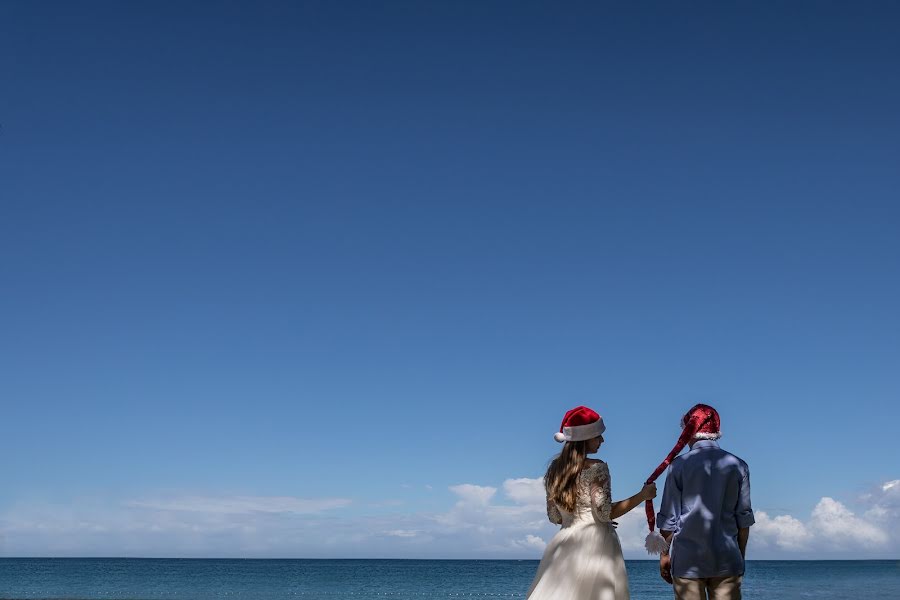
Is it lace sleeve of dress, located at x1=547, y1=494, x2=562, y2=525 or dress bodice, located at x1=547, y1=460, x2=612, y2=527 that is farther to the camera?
lace sleeve of dress, located at x1=547, y1=494, x2=562, y2=525

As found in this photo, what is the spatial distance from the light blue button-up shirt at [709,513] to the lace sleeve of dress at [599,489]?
490 millimetres

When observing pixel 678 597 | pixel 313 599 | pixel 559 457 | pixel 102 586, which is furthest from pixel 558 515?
pixel 102 586

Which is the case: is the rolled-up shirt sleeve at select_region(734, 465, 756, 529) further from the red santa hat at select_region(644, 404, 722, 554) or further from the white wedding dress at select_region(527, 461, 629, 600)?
the white wedding dress at select_region(527, 461, 629, 600)

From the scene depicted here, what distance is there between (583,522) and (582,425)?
20.7 inches

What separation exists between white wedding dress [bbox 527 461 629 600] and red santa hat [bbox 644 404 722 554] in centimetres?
32

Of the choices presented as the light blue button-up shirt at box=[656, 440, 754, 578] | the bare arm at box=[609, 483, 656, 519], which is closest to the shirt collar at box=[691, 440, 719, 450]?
the light blue button-up shirt at box=[656, 440, 754, 578]

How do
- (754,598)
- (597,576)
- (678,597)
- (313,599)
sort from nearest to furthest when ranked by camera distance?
(597,576)
(678,597)
(754,598)
(313,599)

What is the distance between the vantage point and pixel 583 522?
509cm

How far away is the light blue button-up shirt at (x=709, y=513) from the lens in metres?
5.07

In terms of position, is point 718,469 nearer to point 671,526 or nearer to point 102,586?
point 671,526

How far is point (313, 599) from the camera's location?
44062 mm

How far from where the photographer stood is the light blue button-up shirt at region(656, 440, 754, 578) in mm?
5066

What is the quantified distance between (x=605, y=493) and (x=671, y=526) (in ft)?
1.70

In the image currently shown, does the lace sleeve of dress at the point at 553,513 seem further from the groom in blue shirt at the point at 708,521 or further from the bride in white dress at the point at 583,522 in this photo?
the groom in blue shirt at the point at 708,521
